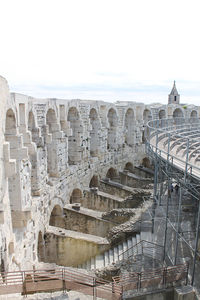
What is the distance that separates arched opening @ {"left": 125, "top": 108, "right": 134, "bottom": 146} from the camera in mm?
21141

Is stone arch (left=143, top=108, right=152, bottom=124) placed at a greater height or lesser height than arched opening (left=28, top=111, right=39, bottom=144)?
greater

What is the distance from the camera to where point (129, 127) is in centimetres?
2125

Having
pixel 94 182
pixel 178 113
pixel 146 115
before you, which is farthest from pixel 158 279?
pixel 178 113

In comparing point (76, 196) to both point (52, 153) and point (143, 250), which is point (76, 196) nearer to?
point (52, 153)

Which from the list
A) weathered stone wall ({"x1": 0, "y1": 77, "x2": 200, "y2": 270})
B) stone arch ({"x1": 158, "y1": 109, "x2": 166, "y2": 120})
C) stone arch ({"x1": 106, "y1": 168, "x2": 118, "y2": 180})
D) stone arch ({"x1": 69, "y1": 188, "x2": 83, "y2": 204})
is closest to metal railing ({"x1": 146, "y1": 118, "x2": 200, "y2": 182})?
weathered stone wall ({"x1": 0, "y1": 77, "x2": 200, "y2": 270})

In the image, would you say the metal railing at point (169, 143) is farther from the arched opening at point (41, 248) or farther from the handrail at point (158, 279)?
the arched opening at point (41, 248)

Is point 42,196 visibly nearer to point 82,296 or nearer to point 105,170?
point 82,296

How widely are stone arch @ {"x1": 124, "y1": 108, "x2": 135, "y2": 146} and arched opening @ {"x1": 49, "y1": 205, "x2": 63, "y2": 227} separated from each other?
10086 mm

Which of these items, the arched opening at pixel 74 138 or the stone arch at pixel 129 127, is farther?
the stone arch at pixel 129 127

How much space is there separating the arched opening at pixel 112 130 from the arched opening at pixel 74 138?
4.42 metres

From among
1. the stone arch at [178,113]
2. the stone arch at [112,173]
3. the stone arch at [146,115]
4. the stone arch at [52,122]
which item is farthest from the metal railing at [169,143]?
the stone arch at [178,113]

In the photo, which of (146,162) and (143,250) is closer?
(143,250)

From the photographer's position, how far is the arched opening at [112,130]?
18938 millimetres

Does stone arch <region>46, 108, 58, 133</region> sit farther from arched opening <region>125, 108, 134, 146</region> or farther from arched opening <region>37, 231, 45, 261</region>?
arched opening <region>125, 108, 134, 146</region>
